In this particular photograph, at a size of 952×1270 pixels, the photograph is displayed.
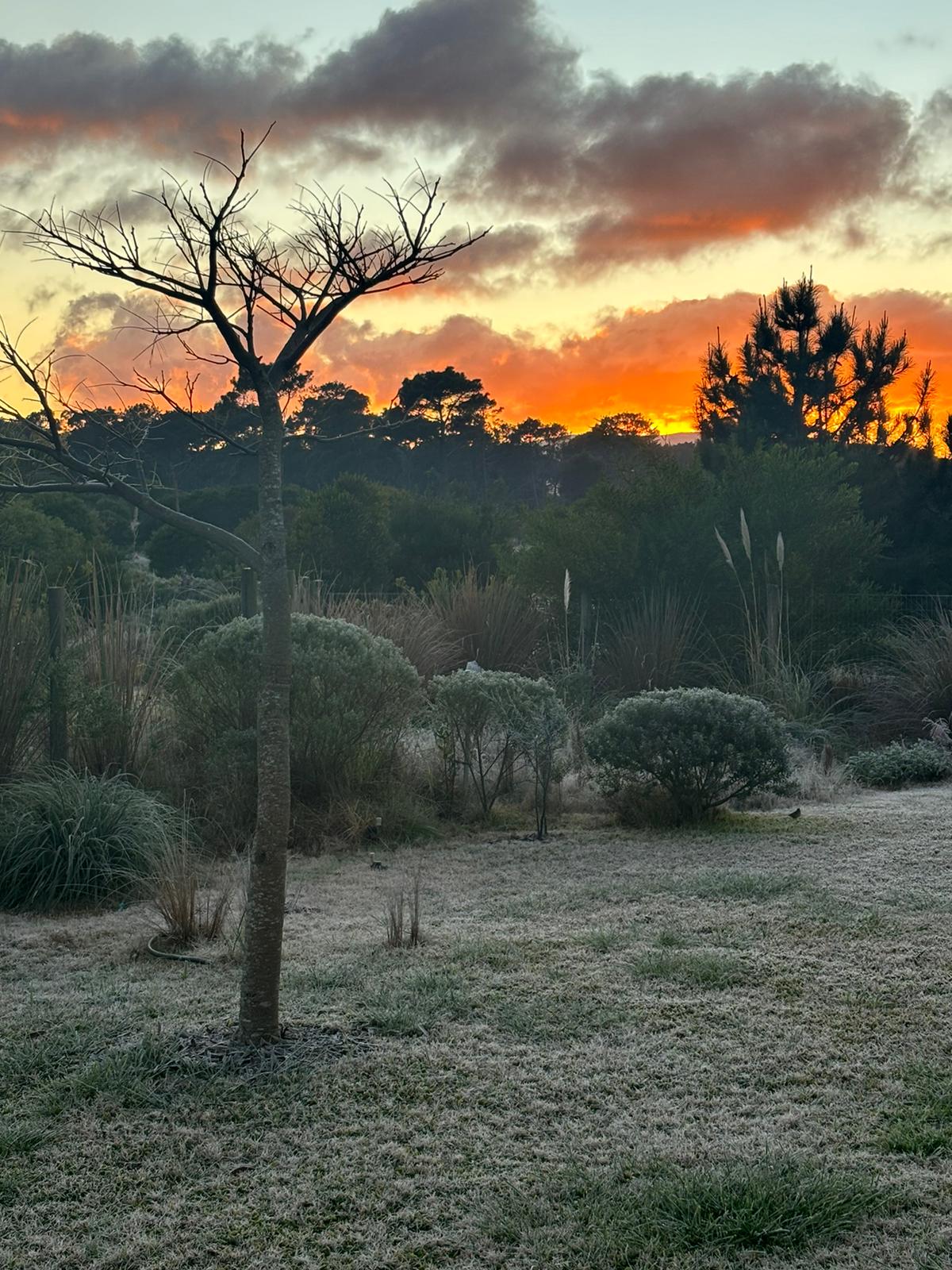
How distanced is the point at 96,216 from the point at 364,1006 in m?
2.64

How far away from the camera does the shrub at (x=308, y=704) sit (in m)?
7.02

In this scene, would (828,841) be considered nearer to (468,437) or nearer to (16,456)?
(16,456)

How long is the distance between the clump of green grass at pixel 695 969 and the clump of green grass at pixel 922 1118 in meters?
0.90

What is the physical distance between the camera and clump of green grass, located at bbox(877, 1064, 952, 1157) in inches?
114

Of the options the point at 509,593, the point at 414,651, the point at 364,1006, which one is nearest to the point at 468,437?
the point at 509,593

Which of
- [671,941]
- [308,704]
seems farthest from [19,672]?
[671,941]

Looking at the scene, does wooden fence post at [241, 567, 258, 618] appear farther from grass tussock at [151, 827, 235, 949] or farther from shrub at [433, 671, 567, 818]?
grass tussock at [151, 827, 235, 949]

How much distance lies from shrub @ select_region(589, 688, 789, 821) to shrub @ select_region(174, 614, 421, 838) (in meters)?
1.39

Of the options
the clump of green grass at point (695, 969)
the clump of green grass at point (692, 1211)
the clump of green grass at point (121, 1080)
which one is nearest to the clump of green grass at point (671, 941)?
the clump of green grass at point (695, 969)

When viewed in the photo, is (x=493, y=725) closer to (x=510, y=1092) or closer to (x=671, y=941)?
(x=671, y=941)

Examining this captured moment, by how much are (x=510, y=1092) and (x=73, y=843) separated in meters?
3.20

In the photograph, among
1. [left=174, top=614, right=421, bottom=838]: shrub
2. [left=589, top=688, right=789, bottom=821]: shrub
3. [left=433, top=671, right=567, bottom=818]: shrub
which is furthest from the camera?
[left=433, top=671, right=567, bottom=818]: shrub

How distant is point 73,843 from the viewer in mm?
5711

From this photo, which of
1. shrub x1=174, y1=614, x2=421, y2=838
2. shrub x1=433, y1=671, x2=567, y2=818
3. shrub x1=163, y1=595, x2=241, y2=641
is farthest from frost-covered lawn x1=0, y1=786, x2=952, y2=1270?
shrub x1=163, y1=595, x2=241, y2=641
